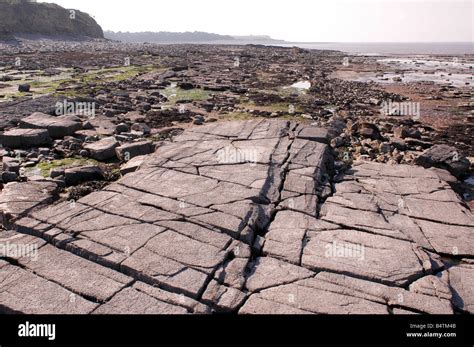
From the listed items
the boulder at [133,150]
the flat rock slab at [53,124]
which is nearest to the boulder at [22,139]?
the flat rock slab at [53,124]

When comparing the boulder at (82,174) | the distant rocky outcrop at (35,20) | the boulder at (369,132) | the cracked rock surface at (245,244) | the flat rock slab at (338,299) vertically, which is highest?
the distant rocky outcrop at (35,20)

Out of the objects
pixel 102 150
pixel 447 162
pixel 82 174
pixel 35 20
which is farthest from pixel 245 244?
pixel 35 20

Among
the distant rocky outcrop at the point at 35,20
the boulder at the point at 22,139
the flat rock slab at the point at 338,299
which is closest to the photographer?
the flat rock slab at the point at 338,299

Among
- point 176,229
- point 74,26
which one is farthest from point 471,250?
point 74,26

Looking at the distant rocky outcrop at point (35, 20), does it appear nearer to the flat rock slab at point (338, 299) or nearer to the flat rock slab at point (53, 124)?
the flat rock slab at point (53, 124)

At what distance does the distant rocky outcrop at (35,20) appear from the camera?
258ft

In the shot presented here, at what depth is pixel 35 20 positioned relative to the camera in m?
84.6

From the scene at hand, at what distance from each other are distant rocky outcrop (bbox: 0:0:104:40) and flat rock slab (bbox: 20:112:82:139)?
69.7 meters

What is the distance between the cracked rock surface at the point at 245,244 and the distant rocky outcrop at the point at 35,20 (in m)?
77.0

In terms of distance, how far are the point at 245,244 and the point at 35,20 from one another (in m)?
98.9
